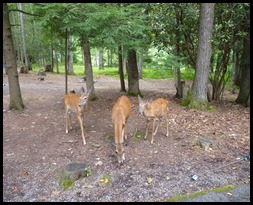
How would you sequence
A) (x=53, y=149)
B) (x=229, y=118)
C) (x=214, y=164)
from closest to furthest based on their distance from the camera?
1. (x=214, y=164)
2. (x=53, y=149)
3. (x=229, y=118)

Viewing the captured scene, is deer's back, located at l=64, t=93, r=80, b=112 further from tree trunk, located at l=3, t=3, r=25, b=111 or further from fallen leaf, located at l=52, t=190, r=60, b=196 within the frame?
tree trunk, located at l=3, t=3, r=25, b=111

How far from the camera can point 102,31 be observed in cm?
697

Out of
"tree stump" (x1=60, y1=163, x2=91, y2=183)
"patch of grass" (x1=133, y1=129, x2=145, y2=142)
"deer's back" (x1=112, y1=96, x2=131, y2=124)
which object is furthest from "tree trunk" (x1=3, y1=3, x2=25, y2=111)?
"tree stump" (x1=60, y1=163, x2=91, y2=183)

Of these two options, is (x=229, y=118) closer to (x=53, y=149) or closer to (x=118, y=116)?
(x=118, y=116)

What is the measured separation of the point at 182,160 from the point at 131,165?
3.74 ft

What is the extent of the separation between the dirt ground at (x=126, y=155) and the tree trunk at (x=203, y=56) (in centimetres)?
62

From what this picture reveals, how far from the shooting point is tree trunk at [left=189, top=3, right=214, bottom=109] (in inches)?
336

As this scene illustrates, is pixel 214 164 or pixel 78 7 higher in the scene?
pixel 78 7

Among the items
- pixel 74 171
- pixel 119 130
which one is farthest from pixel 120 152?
pixel 74 171

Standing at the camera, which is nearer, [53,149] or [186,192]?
[186,192]

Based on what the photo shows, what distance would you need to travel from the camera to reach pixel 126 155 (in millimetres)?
5555

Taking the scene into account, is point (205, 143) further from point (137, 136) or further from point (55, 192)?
point (55, 192)

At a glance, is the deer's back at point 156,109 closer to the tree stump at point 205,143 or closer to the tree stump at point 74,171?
the tree stump at point 205,143

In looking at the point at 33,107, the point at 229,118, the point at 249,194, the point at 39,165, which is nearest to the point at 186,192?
the point at 249,194
